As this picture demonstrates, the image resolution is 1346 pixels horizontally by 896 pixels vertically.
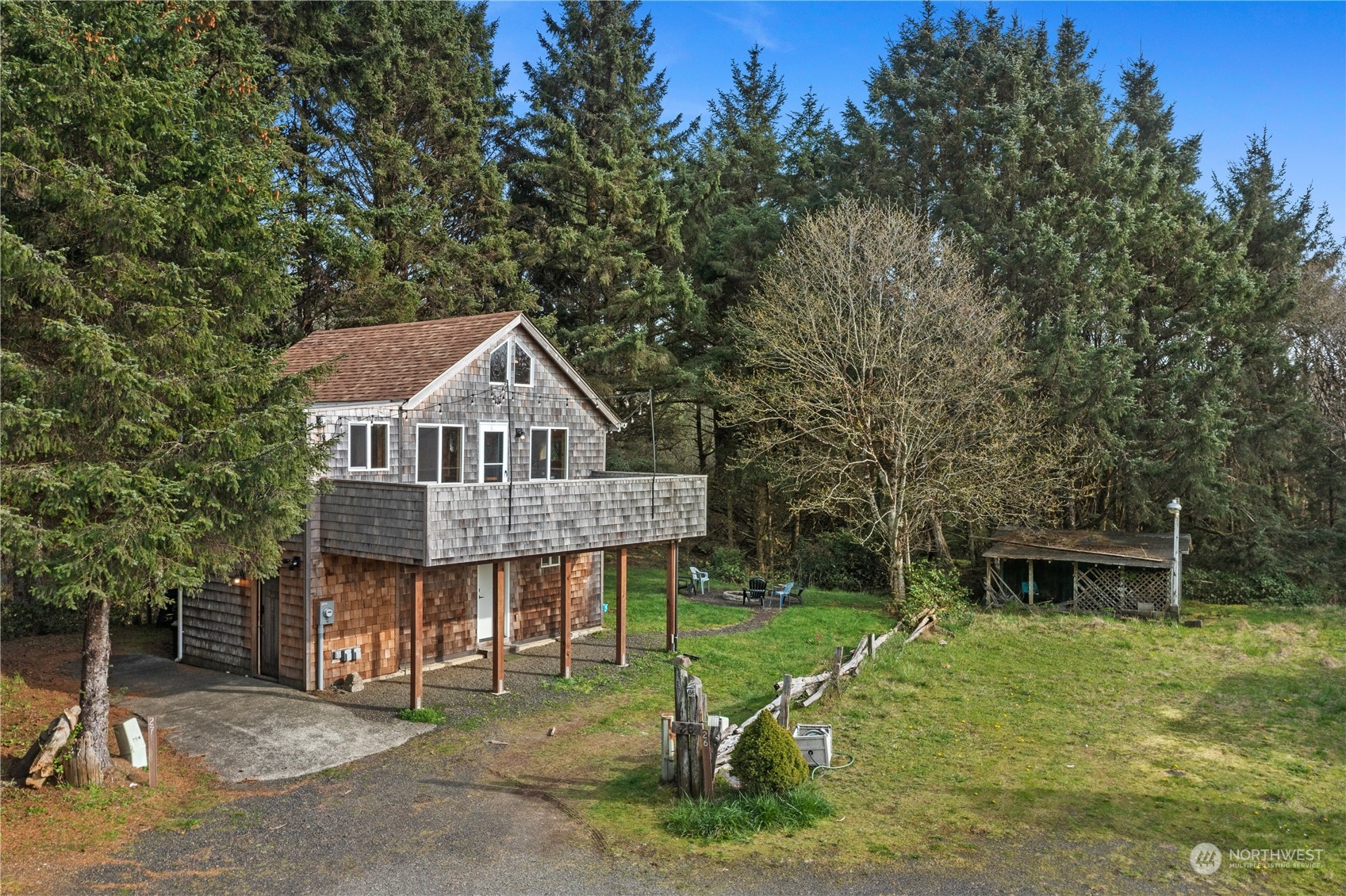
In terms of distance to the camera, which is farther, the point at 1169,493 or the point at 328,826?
the point at 1169,493

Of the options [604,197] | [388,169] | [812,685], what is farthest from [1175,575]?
[388,169]

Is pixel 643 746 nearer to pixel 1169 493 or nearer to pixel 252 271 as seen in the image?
pixel 252 271

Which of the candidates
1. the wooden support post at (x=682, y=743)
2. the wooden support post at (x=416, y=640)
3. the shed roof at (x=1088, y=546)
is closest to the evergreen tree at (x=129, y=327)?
the wooden support post at (x=416, y=640)

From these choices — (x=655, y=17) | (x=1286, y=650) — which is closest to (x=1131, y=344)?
(x=1286, y=650)

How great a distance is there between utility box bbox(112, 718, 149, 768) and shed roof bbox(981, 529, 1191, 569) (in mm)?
21900

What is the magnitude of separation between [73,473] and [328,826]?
4.95m

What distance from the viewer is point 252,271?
11.1 m

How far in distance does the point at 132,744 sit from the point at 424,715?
4.25 m

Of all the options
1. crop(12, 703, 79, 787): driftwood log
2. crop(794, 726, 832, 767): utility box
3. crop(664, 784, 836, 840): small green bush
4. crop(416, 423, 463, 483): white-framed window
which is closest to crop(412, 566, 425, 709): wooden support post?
crop(416, 423, 463, 483): white-framed window

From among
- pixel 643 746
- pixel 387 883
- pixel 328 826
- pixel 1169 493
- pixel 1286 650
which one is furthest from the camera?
pixel 1169 493

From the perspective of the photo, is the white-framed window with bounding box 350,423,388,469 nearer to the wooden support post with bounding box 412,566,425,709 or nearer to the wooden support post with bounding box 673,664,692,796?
the wooden support post with bounding box 412,566,425,709

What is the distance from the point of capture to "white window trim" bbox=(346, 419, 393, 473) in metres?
15.9

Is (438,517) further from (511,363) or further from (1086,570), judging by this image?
(1086,570)

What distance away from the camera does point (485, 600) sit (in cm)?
1902
